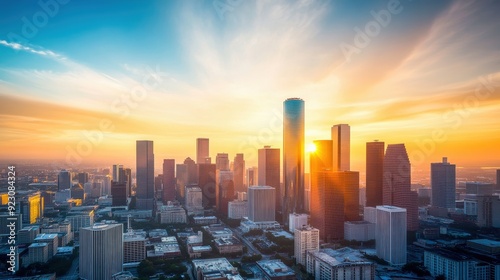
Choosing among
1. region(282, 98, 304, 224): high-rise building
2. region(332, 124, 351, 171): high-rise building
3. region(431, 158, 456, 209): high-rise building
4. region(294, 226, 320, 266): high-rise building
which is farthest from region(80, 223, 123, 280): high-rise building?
region(431, 158, 456, 209): high-rise building

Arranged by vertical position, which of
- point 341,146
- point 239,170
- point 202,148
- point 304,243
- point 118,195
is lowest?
point 304,243

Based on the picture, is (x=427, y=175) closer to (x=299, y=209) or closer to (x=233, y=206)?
(x=299, y=209)

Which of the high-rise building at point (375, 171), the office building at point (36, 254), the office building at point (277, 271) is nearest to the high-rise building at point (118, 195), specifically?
the office building at point (36, 254)

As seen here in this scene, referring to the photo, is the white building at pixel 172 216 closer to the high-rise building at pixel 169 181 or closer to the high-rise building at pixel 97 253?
the high-rise building at pixel 169 181

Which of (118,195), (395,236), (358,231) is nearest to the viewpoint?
(395,236)

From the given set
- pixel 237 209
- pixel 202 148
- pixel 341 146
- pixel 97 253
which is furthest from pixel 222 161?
pixel 97 253

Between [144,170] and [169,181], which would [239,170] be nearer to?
[169,181]
